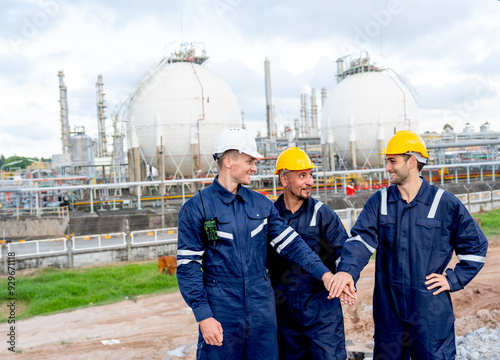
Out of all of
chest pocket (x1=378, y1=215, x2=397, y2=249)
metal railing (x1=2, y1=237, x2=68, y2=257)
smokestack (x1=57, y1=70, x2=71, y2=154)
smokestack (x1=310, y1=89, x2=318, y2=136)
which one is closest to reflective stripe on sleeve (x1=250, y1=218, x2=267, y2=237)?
chest pocket (x1=378, y1=215, x2=397, y2=249)

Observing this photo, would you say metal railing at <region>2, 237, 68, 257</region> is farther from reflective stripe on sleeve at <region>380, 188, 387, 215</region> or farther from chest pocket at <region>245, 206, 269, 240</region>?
reflective stripe on sleeve at <region>380, 188, 387, 215</region>

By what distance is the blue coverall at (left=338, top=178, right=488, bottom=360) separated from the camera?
2799 mm


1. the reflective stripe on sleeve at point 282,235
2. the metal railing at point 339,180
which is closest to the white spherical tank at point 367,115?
the metal railing at point 339,180

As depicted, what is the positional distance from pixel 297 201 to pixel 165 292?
7.66m

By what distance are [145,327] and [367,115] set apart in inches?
920

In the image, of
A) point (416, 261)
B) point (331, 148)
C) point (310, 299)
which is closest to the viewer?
point (416, 261)

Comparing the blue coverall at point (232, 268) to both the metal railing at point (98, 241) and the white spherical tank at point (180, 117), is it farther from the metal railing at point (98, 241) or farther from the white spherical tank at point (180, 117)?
the white spherical tank at point (180, 117)

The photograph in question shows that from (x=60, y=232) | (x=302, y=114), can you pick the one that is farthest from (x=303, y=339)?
(x=302, y=114)

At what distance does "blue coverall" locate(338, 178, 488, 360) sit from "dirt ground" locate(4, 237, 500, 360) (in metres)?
2.30

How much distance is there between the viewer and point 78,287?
10906mm

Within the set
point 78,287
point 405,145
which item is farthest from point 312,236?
point 78,287

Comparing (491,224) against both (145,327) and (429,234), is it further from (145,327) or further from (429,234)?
(429,234)

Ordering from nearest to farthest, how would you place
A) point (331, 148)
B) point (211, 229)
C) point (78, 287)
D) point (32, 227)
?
point (211, 229)
point (78, 287)
point (32, 227)
point (331, 148)

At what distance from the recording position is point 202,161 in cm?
2280
